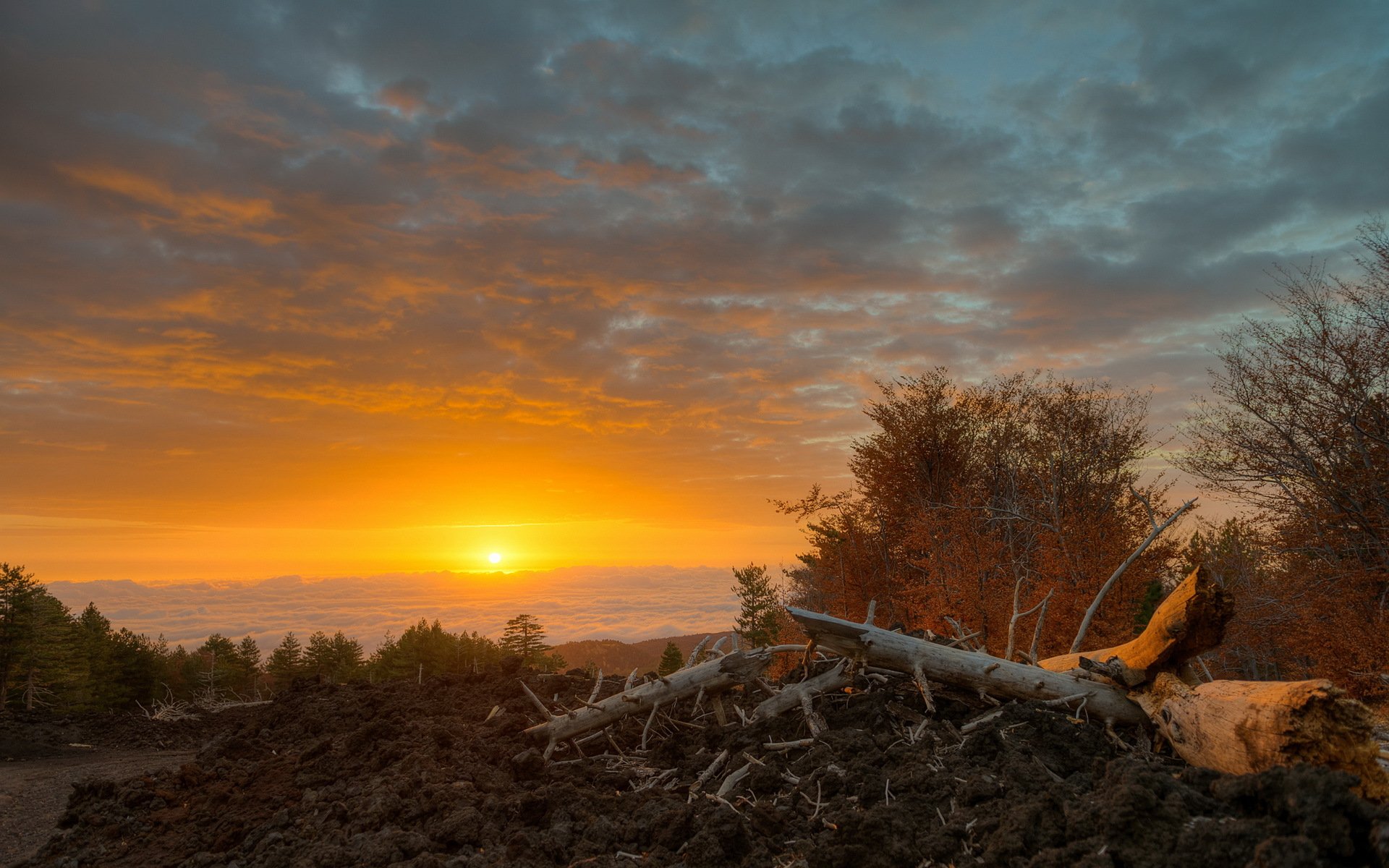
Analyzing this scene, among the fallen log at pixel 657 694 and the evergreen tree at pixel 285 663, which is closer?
the fallen log at pixel 657 694

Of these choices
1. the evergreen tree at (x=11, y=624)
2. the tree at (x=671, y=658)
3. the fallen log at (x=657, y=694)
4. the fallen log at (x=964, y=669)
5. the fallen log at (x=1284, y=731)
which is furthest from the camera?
the tree at (x=671, y=658)

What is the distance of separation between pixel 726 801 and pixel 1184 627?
3907 mm

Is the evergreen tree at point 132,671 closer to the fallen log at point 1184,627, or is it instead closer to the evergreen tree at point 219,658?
the evergreen tree at point 219,658

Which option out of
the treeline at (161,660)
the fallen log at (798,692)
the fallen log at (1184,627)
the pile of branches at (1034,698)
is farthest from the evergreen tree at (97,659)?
the fallen log at (1184,627)

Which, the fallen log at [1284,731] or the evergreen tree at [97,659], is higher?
the fallen log at [1284,731]

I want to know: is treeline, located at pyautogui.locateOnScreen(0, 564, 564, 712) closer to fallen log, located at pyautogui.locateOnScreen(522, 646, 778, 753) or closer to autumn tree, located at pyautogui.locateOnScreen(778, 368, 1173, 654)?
fallen log, located at pyautogui.locateOnScreen(522, 646, 778, 753)

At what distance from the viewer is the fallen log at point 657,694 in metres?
7.45

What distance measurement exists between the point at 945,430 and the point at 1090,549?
8.95m

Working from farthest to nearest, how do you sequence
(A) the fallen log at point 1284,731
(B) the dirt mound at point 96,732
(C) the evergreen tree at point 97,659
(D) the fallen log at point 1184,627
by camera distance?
(C) the evergreen tree at point 97,659 < (B) the dirt mound at point 96,732 < (D) the fallen log at point 1184,627 < (A) the fallen log at point 1284,731

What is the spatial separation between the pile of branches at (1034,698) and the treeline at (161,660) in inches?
147

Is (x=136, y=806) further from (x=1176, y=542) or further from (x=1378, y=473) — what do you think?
(x=1176, y=542)

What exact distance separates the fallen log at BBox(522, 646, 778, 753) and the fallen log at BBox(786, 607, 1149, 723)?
2.87ft

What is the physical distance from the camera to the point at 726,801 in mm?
5082

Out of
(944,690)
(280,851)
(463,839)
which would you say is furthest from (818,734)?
(280,851)
